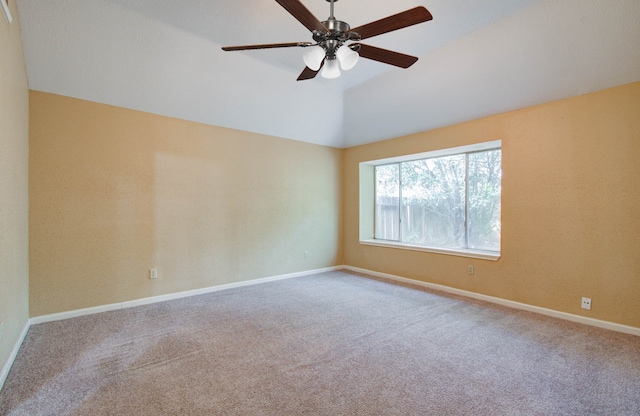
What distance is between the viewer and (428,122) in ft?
14.4

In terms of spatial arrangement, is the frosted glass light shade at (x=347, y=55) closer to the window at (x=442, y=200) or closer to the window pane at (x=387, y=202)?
the window at (x=442, y=200)

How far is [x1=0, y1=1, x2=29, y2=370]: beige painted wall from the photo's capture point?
2074 millimetres

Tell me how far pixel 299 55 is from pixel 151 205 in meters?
2.65

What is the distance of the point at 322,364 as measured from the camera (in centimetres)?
232

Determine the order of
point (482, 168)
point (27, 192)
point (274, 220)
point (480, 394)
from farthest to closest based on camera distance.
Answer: point (274, 220) < point (482, 168) < point (27, 192) < point (480, 394)

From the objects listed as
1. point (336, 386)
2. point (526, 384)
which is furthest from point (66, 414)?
point (526, 384)

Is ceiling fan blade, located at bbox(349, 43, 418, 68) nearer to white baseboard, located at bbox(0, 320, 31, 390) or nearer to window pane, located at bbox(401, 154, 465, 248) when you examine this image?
window pane, located at bbox(401, 154, 465, 248)

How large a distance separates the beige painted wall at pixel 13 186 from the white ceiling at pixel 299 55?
42 cm

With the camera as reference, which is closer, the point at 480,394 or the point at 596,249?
the point at 480,394

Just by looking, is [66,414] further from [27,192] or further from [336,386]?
[27,192]

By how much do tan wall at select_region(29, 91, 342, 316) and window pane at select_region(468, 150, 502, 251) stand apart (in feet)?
8.79

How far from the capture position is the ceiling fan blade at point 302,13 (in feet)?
5.27

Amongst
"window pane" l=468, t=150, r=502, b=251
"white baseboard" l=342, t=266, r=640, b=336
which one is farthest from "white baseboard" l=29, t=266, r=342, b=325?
"window pane" l=468, t=150, r=502, b=251

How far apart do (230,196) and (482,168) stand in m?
3.78
